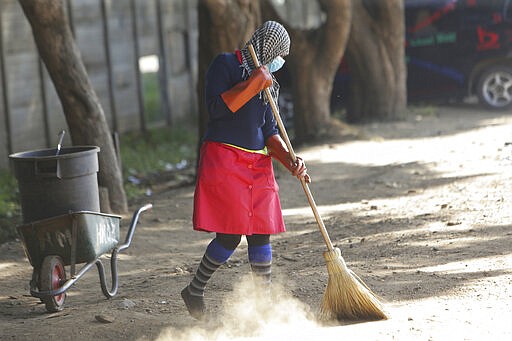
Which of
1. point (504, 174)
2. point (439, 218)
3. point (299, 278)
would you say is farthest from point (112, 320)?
point (504, 174)

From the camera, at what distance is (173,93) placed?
18266 millimetres

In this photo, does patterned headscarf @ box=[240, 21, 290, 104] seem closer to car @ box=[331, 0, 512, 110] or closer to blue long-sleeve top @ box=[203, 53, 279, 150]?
blue long-sleeve top @ box=[203, 53, 279, 150]

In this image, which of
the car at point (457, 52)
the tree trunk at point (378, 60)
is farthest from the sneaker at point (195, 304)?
the car at point (457, 52)

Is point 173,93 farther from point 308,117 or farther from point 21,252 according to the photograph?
point 21,252

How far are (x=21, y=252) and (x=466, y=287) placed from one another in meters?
4.34

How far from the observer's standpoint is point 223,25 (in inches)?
444

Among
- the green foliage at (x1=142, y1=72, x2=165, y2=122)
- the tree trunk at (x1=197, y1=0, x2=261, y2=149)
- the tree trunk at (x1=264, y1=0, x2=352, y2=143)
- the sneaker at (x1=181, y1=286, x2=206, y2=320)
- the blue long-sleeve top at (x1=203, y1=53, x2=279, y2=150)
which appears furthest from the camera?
the green foliage at (x1=142, y1=72, x2=165, y2=122)

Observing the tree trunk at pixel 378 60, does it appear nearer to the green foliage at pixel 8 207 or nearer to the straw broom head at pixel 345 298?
the green foliage at pixel 8 207

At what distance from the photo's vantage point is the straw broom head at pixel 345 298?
5672 mm

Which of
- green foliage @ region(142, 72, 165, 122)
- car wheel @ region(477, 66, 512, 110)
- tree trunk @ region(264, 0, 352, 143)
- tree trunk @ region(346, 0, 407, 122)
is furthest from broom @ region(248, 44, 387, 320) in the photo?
green foliage @ region(142, 72, 165, 122)

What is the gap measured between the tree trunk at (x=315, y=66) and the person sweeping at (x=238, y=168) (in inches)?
332

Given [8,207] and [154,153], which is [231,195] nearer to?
[8,207]

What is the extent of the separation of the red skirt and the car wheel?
11.7 meters

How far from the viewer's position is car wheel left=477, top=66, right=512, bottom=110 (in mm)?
16578
